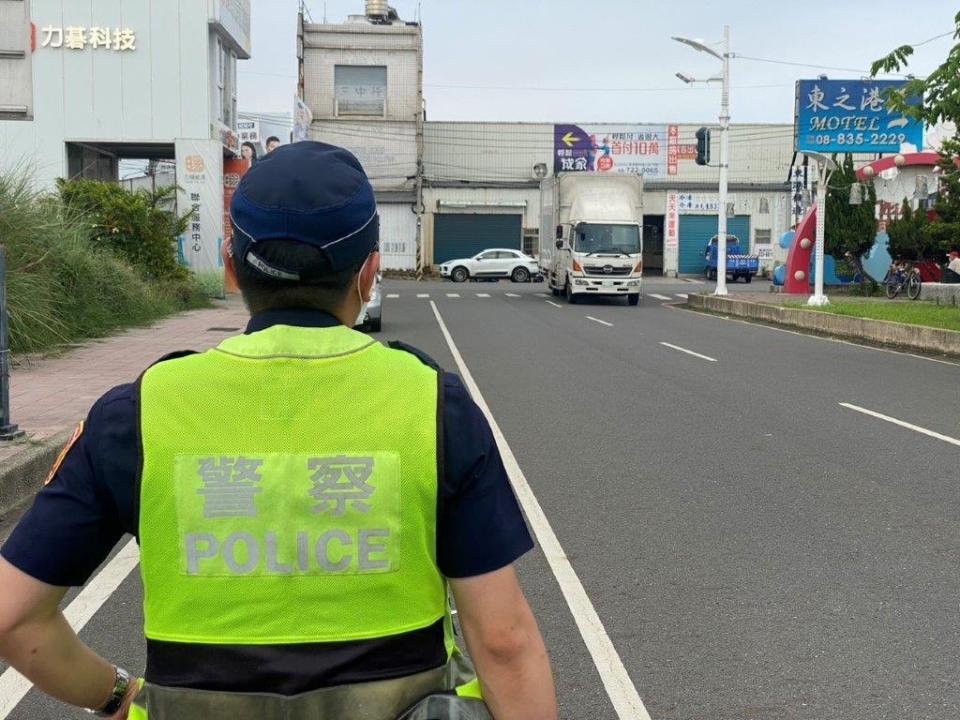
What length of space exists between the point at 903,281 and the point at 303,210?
31891 millimetres

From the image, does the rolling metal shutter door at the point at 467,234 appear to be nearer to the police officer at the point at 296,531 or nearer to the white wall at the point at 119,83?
the white wall at the point at 119,83

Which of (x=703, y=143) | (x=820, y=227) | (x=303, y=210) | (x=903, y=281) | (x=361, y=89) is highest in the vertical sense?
(x=361, y=89)

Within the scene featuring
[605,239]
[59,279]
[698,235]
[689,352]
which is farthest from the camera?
[698,235]

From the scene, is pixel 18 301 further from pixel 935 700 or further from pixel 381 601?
pixel 381 601

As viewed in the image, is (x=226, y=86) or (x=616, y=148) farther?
(x=616, y=148)

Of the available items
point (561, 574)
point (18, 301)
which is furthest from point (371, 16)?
point (561, 574)

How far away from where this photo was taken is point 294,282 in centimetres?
190

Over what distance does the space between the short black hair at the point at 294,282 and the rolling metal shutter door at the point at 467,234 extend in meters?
54.4

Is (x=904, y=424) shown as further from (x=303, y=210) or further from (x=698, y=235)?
(x=698, y=235)

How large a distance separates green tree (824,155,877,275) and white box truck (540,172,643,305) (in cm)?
603

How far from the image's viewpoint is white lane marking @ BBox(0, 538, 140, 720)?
424 cm

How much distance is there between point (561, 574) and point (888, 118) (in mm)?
27296

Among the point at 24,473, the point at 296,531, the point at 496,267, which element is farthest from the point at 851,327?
the point at 496,267

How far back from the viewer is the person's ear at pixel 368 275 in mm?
1998
